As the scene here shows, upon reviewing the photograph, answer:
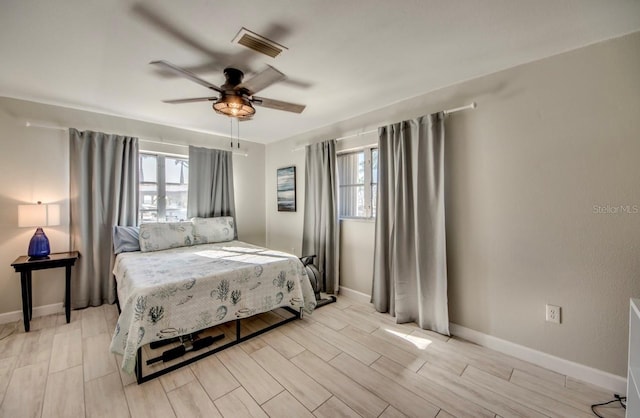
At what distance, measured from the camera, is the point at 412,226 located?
2.62m

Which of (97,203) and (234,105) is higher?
(234,105)

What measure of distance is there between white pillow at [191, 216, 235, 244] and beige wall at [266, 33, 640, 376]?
2932 mm

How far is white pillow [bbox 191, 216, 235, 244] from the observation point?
11.5ft

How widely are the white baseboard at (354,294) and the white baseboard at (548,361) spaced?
1.00 meters

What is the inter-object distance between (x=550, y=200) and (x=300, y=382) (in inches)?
89.1

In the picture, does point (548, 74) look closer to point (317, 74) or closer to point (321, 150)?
point (317, 74)

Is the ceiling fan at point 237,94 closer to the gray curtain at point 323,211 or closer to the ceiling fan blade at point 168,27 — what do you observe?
the ceiling fan blade at point 168,27

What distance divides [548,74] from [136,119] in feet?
14.2

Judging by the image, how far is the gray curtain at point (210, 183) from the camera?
3.74m

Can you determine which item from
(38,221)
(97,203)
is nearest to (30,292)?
(38,221)

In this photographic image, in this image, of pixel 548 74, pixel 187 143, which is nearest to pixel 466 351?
pixel 548 74

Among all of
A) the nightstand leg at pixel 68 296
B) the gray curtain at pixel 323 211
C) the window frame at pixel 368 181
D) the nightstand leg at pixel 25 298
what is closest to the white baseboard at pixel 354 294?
the gray curtain at pixel 323 211

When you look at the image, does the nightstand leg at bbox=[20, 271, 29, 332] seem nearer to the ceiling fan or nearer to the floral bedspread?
the floral bedspread

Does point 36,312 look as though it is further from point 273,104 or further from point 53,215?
point 273,104
